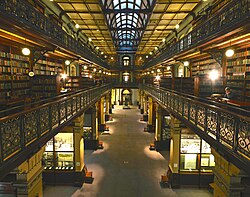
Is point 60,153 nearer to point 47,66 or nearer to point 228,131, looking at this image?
point 47,66

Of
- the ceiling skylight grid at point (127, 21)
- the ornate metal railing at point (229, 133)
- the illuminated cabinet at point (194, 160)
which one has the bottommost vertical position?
the illuminated cabinet at point (194, 160)

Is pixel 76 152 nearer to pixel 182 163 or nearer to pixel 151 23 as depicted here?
pixel 182 163

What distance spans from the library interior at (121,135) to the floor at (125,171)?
0.05 metres

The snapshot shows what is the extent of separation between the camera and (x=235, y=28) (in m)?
4.70

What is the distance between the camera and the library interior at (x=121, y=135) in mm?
4070

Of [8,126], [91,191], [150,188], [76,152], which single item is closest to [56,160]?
[76,152]

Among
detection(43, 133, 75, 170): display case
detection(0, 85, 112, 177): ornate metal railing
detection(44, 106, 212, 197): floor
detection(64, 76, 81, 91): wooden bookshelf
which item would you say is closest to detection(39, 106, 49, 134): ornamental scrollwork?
detection(0, 85, 112, 177): ornate metal railing

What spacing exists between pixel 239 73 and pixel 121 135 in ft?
35.7

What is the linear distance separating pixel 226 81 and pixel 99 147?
8880mm

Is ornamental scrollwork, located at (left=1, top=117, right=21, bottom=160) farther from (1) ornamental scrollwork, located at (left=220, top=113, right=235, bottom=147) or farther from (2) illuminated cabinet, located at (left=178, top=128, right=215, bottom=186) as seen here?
(2) illuminated cabinet, located at (left=178, top=128, right=215, bottom=186)

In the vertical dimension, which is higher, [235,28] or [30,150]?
[235,28]

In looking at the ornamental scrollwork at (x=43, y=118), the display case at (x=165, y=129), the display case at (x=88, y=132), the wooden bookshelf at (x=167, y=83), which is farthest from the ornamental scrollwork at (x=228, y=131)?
the display case at (x=88, y=132)

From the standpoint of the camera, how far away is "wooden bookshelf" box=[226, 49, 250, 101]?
6.89 meters

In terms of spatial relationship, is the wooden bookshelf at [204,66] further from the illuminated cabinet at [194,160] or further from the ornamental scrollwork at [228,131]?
the ornamental scrollwork at [228,131]
